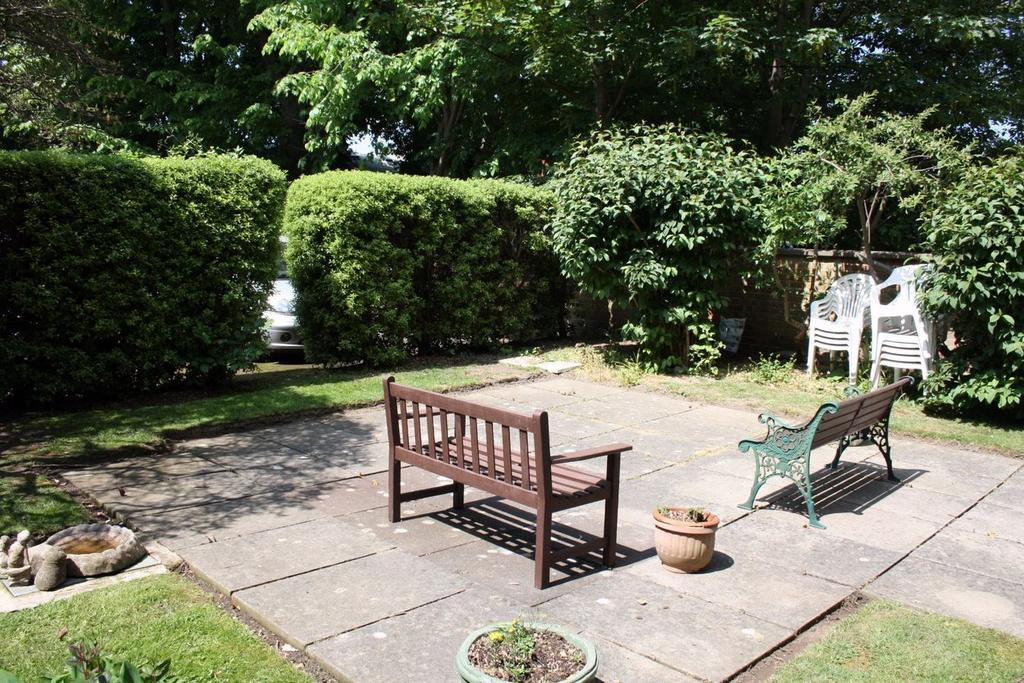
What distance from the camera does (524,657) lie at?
9.79 feet

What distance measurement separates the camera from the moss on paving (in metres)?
5.02

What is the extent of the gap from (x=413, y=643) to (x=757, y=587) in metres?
1.91

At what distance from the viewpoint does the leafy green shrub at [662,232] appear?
1038 cm

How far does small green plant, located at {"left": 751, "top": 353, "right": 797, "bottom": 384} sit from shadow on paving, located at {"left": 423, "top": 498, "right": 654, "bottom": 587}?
572 centimetres

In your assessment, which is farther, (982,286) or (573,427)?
(573,427)

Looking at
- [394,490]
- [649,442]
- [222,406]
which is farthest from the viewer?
[222,406]

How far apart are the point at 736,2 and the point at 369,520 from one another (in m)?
12.6

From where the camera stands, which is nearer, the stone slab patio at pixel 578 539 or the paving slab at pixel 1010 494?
the stone slab patio at pixel 578 539

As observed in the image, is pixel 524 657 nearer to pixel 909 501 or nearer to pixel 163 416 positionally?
pixel 909 501

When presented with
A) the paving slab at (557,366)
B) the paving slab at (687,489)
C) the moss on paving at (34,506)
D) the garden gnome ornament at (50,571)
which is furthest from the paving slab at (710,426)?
the garden gnome ornament at (50,571)

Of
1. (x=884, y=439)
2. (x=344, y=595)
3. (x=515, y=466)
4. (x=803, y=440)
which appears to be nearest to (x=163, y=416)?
(x=344, y=595)

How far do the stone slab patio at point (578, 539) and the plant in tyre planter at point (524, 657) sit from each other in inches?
17.6

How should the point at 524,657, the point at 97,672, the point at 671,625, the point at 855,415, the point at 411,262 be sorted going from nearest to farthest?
the point at 97,672
the point at 524,657
the point at 671,625
the point at 855,415
the point at 411,262

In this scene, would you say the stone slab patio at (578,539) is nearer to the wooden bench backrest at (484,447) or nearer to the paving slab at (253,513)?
the paving slab at (253,513)
